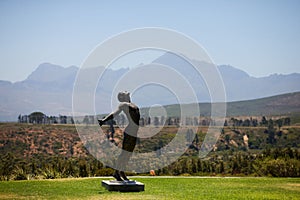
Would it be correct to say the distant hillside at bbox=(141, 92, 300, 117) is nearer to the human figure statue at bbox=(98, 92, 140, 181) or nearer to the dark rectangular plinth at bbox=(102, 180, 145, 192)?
the human figure statue at bbox=(98, 92, 140, 181)

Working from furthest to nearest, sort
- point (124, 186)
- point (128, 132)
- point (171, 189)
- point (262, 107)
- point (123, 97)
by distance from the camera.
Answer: point (262, 107) < point (171, 189) < point (123, 97) < point (128, 132) < point (124, 186)

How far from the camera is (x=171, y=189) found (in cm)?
1544

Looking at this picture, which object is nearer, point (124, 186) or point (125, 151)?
point (124, 186)

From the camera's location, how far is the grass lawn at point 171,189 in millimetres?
13469

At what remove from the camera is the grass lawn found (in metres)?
13.5

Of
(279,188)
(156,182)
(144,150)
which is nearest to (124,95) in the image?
(156,182)

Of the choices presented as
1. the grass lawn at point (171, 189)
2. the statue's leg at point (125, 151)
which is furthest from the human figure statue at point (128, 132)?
the grass lawn at point (171, 189)

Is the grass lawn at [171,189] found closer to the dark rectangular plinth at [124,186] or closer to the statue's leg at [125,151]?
the dark rectangular plinth at [124,186]

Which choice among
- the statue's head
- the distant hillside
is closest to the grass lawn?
the statue's head

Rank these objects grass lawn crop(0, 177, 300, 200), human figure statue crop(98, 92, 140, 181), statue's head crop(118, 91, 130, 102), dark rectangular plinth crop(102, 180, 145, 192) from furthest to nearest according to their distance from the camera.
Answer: statue's head crop(118, 91, 130, 102) < human figure statue crop(98, 92, 140, 181) < dark rectangular plinth crop(102, 180, 145, 192) < grass lawn crop(0, 177, 300, 200)

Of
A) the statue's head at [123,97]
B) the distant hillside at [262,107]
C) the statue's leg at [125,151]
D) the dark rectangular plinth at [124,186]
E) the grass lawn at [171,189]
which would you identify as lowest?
the grass lawn at [171,189]

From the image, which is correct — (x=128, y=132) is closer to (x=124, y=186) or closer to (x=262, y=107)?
(x=124, y=186)

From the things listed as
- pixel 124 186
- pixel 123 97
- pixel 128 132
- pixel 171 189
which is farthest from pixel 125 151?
pixel 171 189

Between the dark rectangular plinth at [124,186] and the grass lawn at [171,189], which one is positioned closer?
the grass lawn at [171,189]
